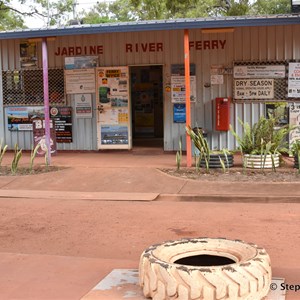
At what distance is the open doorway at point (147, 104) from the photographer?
18172 millimetres

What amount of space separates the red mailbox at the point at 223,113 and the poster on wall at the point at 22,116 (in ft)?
16.7

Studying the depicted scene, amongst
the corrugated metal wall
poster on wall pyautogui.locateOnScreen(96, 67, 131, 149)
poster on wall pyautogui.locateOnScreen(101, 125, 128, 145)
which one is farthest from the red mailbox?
poster on wall pyautogui.locateOnScreen(101, 125, 128, 145)

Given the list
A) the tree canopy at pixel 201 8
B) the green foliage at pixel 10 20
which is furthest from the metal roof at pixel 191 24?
the green foliage at pixel 10 20

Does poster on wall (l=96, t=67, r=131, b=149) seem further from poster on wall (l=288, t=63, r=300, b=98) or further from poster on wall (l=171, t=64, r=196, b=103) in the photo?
poster on wall (l=288, t=63, r=300, b=98)

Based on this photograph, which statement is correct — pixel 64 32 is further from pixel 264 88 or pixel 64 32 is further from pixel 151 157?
pixel 264 88

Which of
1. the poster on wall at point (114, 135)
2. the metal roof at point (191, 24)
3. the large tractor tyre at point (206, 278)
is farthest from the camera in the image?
the poster on wall at point (114, 135)

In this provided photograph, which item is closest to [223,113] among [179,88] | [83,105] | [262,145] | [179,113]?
[179,113]

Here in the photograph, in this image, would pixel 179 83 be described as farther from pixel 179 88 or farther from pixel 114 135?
pixel 114 135

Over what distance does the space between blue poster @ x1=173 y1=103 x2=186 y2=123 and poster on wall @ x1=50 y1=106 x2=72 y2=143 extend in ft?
9.93

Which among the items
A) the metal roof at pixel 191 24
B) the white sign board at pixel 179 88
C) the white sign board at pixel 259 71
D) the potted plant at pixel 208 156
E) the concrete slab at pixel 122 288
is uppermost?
the metal roof at pixel 191 24

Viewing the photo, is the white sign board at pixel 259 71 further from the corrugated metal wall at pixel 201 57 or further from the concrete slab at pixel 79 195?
the concrete slab at pixel 79 195

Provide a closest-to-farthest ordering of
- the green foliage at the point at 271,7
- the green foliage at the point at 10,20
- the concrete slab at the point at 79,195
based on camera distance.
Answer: the concrete slab at the point at 79,195
the green foliage at the point at 271,7
the green foliage at the point at 10,20

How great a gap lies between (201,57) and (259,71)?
156cm

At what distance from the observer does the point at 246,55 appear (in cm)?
1370
